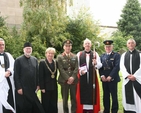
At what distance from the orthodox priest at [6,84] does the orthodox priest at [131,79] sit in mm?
3089

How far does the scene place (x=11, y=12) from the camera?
81.0 ft

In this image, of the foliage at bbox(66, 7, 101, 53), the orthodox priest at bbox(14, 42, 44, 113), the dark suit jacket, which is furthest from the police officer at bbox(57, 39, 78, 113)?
the foliage at bbox(66, 7, 101, 53)

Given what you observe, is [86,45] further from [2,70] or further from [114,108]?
[2,70]

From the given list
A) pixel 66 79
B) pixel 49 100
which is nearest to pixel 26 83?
pixel 49 100

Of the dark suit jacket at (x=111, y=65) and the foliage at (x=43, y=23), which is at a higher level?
the foliage at (x=43, y=23)

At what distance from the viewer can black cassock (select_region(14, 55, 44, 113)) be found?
19.0 feet

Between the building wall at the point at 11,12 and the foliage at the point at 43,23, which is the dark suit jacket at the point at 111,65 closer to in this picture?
the foliage at the point at 43,23

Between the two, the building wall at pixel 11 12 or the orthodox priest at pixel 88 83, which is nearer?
the orthodox priest at pixel 88 83

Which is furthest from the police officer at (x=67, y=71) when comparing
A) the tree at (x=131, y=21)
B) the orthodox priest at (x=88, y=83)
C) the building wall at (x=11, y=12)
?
the tree at (x=131, y=21)

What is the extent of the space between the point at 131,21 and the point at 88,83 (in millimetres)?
27365

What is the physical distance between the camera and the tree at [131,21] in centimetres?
3175

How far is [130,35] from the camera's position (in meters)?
31.7

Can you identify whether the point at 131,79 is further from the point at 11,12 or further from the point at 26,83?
the point at 11,12

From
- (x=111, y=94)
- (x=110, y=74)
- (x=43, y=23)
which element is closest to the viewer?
(x=110, y=74)
